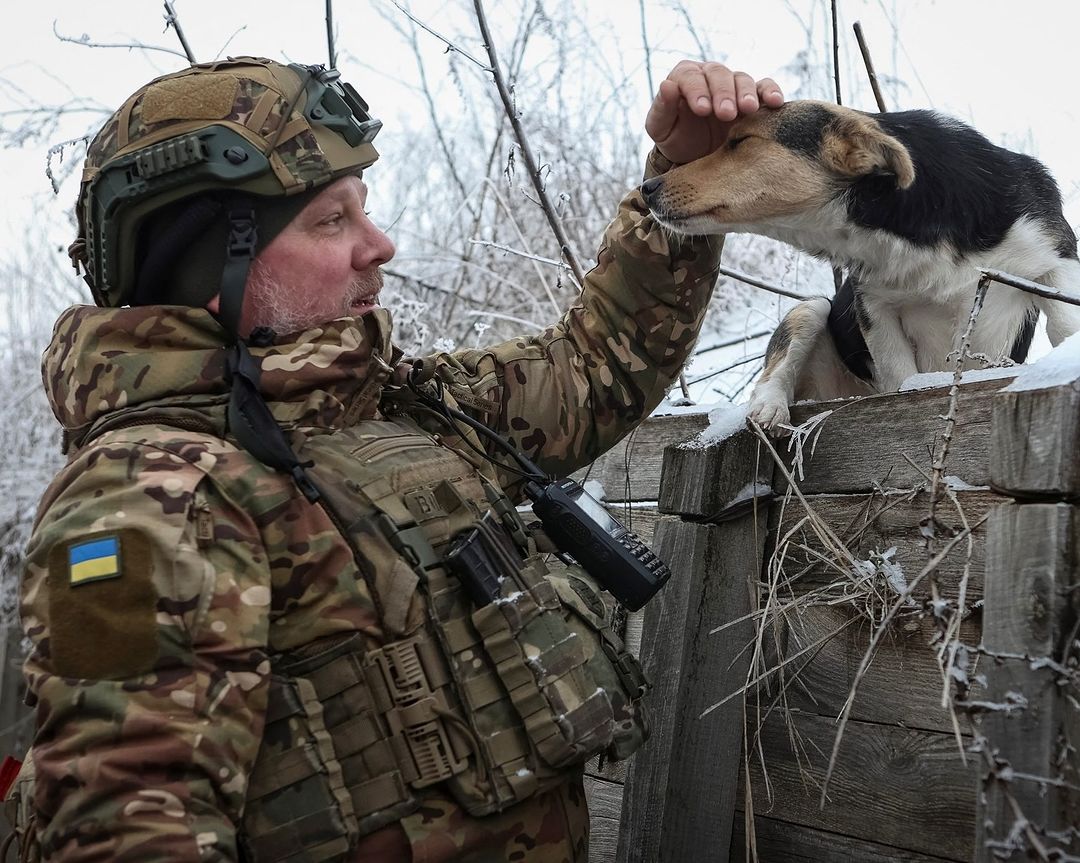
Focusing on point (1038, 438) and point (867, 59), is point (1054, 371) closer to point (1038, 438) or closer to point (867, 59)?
point (1038, 438)

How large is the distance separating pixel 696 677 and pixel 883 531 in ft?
1.99

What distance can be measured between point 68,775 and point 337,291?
118cm

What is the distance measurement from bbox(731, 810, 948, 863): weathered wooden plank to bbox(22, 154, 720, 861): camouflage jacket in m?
0.95

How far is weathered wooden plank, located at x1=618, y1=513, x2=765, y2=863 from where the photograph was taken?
2541 mm

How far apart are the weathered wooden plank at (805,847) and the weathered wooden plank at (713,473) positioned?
76 centimetres

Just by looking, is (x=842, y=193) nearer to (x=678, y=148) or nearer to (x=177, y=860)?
(x=678, y=148)

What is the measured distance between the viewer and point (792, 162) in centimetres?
350

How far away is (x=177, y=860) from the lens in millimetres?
1655

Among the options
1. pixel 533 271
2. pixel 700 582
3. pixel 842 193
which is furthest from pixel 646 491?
pixel 533 271

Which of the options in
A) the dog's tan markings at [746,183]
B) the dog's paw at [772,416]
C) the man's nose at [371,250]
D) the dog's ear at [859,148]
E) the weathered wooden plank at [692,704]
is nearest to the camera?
the man's nose at [371,250]

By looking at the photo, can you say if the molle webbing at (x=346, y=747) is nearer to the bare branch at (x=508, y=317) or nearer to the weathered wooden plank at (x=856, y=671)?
the weathered wooden plank at (x=856, y=671)

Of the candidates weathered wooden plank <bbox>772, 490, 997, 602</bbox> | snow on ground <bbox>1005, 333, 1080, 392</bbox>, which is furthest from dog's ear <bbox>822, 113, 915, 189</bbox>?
snow on ground <bbox>1005, 333, 1080, 392</bbox>

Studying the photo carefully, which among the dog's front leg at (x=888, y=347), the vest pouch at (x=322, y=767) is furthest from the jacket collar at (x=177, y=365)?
the dog's front leg at (x=888, y=347)

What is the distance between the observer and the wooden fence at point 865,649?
5.24 ft
